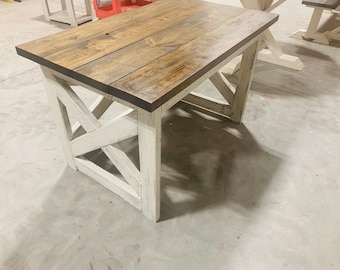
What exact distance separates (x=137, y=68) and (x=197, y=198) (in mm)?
783

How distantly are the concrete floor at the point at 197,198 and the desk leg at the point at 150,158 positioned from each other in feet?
0.36

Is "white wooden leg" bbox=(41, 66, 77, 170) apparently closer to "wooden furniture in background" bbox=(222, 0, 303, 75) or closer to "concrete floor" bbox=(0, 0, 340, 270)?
"concrete floor" bbox=(0, 0, 340, 270)

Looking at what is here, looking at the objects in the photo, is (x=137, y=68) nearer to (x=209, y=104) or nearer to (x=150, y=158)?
(x=150, y=158)

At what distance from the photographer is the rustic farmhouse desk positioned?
1034 mm

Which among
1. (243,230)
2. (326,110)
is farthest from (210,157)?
(326,110)

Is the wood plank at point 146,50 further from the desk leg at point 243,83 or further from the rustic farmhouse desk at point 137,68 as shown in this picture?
the desk leg at point 243,83

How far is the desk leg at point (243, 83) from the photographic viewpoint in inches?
71.0

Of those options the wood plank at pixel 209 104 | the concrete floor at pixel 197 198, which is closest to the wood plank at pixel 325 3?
the concrete floor at pixel 197 198

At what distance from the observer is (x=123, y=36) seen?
53.5 inches

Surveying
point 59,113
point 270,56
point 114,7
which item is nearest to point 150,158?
point 59,113

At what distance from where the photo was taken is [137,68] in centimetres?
110

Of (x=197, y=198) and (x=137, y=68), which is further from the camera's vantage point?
(x=197, y=198)

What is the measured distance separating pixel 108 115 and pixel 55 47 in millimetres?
930

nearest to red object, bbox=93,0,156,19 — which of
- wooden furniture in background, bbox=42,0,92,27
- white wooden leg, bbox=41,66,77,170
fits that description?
wooden furniture in background, bbox=42,0,92,27
